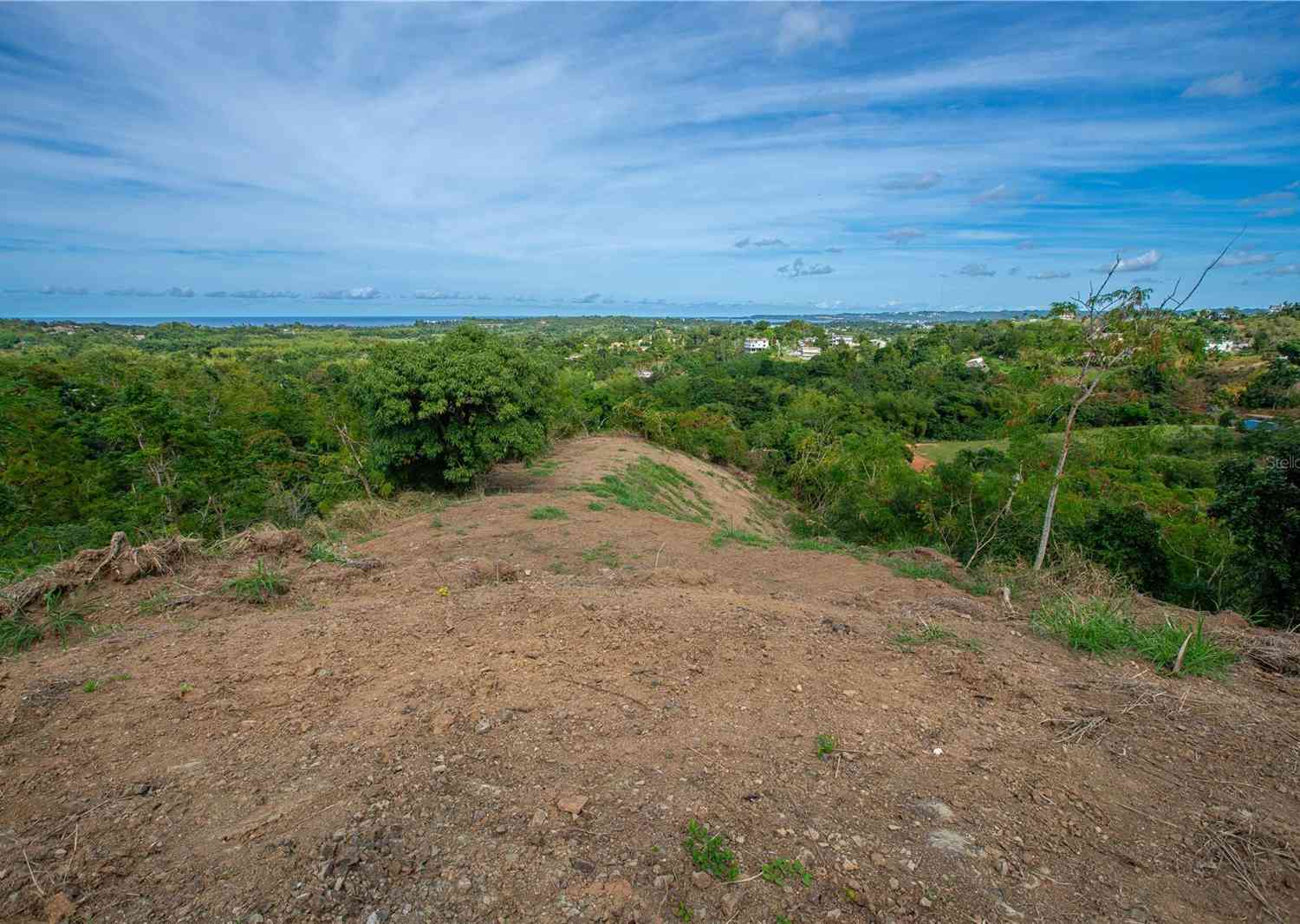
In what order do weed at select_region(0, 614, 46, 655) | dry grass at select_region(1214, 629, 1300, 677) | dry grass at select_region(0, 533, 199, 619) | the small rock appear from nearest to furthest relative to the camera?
the small rock < weed at select_region(0, 614, 46, 655) < dry grass at select_region(1214, 629, 1300, 677) < dry grass at select_region(0, 533, 199, 619)

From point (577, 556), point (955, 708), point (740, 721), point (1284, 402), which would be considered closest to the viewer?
point (740, 721)

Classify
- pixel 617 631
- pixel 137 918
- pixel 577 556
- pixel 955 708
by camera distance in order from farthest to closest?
pixel 577 556, pixel 617 631, pixel 955 708, pixel 137 918

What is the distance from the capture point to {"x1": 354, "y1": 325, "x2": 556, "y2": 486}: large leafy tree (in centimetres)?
1203

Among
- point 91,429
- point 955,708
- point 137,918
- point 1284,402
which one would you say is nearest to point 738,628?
point 955,708

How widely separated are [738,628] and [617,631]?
1.00 meters

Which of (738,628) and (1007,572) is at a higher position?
(738,628)

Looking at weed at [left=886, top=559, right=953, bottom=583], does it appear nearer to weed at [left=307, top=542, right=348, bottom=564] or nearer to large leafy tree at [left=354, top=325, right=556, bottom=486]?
weed at [left=307, top=542, right=348, bottom=564]

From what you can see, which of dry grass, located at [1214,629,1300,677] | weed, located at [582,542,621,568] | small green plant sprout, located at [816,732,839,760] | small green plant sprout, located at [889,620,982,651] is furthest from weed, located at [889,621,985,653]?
weed, located at [582,542,621,568]

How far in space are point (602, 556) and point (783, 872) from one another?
6.00 m

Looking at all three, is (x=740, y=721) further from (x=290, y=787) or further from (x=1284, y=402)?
(x=1284, y=402)

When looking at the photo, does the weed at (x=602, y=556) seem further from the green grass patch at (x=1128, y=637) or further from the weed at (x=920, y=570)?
the green grass patch at (x=1128, y=637)

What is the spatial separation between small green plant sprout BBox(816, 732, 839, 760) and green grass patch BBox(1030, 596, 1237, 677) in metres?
2.84

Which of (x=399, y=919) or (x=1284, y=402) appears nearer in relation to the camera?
(x=399, y=919)

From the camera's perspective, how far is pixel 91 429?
671 inches
